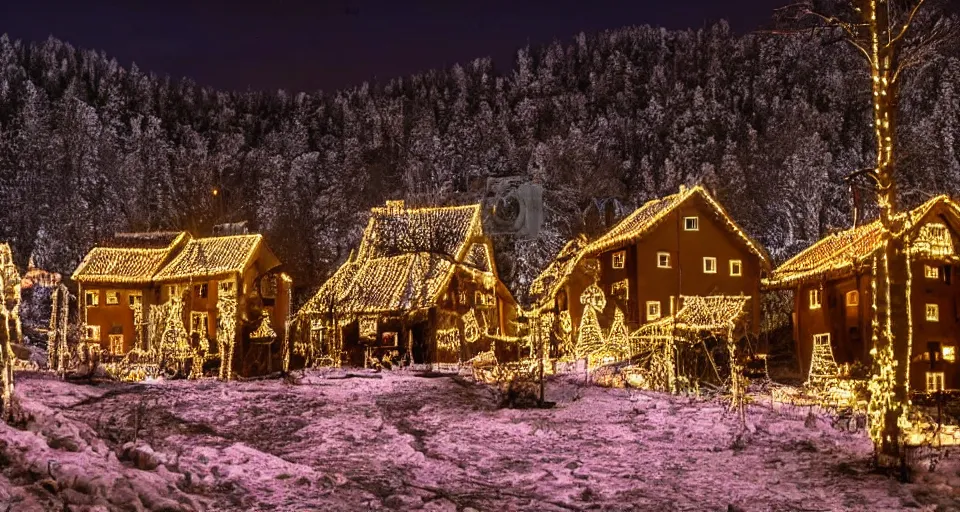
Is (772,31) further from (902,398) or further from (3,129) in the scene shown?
(3,129)

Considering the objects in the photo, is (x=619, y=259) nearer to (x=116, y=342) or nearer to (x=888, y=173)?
(x=888, y=173)

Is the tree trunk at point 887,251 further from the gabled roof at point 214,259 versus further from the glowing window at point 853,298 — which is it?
the gabled roof at point 214,259

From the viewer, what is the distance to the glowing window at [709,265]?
47.6 metres

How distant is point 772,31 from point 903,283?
532 centimetres

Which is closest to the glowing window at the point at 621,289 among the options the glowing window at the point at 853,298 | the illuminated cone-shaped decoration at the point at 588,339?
the illuminated cone-shaped decoration at the point at 588,339

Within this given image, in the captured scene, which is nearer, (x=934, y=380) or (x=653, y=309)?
(x=934, y=380)

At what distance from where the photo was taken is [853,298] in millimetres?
41875

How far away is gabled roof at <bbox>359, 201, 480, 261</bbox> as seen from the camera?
49906mm

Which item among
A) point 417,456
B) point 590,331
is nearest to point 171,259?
point 590,331

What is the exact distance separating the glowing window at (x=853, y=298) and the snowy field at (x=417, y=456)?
77.7 ft

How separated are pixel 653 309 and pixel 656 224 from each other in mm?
4416

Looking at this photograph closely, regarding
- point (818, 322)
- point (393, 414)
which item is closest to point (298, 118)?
point (818, 322)

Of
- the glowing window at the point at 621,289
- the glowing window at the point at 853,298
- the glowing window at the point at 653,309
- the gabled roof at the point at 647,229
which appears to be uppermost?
the gabled roof at the point at 647,229

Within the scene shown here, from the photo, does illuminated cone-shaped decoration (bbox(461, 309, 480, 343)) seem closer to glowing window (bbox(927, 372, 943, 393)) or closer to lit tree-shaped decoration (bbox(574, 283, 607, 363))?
lit tree-shaped decoration (bbox(574, 283, 607, 363))
